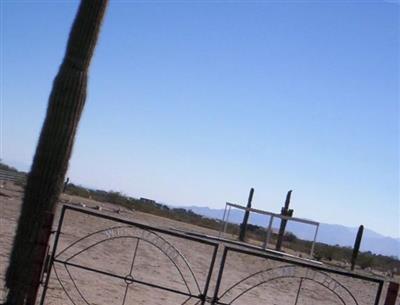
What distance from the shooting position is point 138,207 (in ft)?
190

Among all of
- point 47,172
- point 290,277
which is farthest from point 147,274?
point 47,172

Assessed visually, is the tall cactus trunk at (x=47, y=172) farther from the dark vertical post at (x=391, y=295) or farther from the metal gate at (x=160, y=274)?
the dark vertical post at (x=391, y=295)

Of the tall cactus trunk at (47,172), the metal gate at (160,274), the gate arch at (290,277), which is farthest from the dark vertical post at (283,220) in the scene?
the tall cactus trunk at (47,172)

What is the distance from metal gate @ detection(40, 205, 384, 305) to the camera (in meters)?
7.13

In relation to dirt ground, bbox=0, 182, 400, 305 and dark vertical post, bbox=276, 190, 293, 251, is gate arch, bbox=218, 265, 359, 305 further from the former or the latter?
dark vertical post, bbox=276, 190, 293, 251

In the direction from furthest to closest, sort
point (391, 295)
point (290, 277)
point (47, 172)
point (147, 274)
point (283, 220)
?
1. point (283, 220)
2. point (147, 274)
3. point (290, 277)
4. point (47, 172)
5. point (391, 295)

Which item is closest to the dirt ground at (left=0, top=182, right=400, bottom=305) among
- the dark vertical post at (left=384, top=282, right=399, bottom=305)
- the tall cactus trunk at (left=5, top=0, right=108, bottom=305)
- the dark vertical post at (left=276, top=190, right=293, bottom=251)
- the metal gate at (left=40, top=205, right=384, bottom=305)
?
the metal gate at (left=40, top=205, right=384, bottom=305)

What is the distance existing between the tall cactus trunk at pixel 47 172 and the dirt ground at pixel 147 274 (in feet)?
1.26

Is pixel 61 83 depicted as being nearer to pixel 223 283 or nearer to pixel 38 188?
pixel 38 188

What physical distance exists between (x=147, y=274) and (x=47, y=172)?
6.64m

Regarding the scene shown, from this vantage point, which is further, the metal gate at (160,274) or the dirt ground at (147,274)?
the dirt ground at (147,274)

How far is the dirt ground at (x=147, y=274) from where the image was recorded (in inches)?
296

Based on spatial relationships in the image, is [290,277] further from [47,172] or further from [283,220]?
[283,220]

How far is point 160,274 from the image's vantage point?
13.8m
